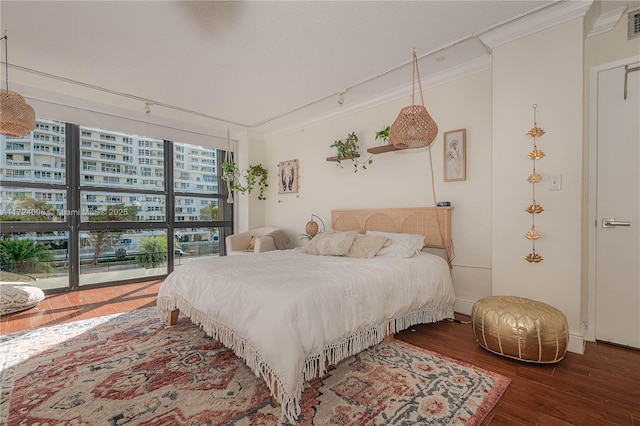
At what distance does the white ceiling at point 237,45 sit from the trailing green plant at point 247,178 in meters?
1.65

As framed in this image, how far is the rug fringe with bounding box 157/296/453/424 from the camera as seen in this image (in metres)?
1.56

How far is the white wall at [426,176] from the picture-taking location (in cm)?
302

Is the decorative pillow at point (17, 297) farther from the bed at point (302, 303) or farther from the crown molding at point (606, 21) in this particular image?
the crown molding at point (606, 21)

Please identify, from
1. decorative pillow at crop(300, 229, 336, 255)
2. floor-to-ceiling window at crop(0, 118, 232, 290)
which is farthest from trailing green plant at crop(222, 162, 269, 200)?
decorative pillow at crop(300, 229, 336, 255)

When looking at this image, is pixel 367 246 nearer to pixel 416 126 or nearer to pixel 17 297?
pixel 416 126

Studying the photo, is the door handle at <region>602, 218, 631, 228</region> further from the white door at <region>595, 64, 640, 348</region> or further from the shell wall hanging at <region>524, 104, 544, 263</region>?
the shell wall hanging at <region>524, 104, 544, 263</region>

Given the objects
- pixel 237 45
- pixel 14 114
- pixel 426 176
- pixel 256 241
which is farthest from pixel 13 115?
pixel 426 176

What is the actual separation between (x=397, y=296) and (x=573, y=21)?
8.37 feet

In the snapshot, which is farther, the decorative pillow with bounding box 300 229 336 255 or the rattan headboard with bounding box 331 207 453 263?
the decorative pillow with bounding box 300 229 336 255

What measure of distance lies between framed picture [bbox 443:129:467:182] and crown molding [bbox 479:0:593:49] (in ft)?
2.85

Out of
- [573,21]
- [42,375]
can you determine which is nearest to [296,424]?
[42,375]

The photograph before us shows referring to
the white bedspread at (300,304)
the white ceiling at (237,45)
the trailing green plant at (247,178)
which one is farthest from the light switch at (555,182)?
the trailing green plant at (247,178)

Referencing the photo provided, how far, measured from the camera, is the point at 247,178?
215 inches

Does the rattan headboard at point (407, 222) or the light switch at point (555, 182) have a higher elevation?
the light switch at point (555, 182)
